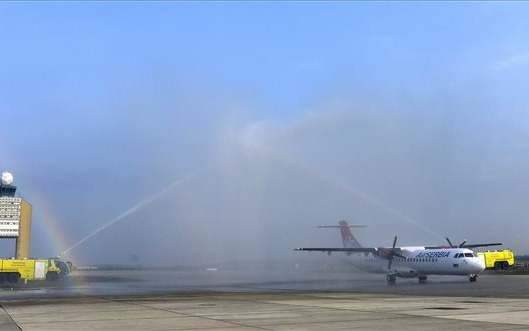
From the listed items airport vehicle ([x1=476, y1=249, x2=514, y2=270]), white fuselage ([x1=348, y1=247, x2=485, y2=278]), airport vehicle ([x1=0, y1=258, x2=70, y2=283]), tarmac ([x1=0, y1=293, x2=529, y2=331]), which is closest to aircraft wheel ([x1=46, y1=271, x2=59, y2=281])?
airport vehicle ([x1=0, y1=258, x2=70, y2=283])

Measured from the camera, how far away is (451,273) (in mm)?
50656

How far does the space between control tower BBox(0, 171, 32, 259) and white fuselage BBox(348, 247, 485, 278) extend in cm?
5224

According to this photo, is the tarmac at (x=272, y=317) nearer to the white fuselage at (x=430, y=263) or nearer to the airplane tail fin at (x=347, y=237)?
the white fuselage at (x=430, y=263)

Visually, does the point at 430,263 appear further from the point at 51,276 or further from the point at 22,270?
the point at 51,276

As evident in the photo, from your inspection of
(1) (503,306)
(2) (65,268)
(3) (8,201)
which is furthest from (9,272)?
(1) (503,306)

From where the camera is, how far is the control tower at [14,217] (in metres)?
78.4

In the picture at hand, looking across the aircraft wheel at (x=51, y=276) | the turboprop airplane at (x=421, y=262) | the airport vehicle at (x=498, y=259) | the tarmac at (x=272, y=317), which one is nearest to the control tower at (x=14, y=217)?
the aircraft wheel at (x=51, y=276)

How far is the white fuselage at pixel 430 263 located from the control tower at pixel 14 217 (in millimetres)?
52243

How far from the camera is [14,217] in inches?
3115

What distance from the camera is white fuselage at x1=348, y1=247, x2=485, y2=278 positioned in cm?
4941

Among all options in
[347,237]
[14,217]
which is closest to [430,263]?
[347,237]

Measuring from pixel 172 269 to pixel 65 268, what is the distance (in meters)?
60.6

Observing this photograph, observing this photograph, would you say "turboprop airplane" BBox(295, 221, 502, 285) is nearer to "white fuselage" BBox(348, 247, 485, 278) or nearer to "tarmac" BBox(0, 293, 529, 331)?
"white fuselage" BBox(348, 247, 485, 278)

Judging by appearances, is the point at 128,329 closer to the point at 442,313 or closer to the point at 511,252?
the point at 442,313
